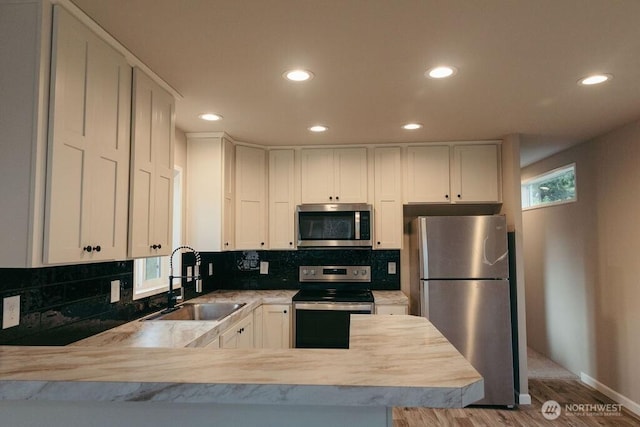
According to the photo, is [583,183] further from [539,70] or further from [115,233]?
[115,233]

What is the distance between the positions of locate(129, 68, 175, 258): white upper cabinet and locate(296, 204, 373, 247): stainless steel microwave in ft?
5.36

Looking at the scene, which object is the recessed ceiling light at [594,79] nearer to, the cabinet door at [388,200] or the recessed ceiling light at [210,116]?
the cabinet door at [388,200]

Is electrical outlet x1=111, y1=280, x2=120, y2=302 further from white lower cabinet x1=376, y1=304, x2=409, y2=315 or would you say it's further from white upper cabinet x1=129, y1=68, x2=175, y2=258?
white lower cabinet x1=376, y1=304, x2=409, y2=315

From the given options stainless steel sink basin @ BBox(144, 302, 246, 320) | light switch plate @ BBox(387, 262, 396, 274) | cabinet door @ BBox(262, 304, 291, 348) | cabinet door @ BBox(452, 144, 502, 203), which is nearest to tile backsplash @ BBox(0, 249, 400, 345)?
stainless steel sink basin @ BBox(144, 302, 246, 320)

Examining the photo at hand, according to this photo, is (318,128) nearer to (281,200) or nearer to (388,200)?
(281,200)

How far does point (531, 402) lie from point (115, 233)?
141 inches

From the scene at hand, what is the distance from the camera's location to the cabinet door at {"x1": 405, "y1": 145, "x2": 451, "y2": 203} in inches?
149

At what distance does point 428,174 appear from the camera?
3822 mm

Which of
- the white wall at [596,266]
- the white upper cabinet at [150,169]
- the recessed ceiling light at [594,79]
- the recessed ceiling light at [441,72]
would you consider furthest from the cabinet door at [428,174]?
the white upper cabinet at [150,169]

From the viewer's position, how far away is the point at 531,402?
11.2 ft

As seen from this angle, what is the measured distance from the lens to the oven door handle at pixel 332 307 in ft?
11.5

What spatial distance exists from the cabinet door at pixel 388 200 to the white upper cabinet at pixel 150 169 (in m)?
2.07
